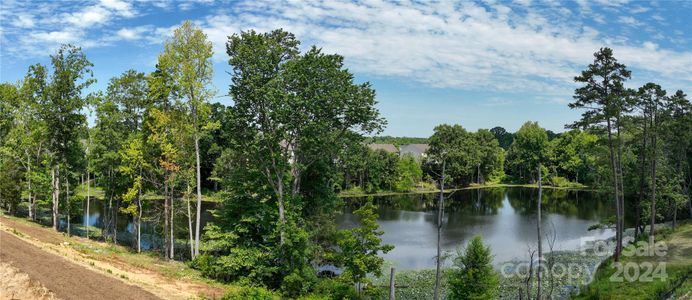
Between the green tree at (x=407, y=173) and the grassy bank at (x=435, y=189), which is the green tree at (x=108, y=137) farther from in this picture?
the green tree at (x=407, y=173)

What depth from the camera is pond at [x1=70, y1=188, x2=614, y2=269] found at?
125 feet

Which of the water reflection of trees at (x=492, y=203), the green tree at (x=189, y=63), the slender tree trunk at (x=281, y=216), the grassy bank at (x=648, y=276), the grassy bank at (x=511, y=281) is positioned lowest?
the grassy bank at (x=511, y=281)

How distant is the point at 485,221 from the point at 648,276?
29116mm

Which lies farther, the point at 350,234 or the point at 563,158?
the point at 563,158

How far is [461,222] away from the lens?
5319cm

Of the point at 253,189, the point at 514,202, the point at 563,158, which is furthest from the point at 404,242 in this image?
the point at 563,158

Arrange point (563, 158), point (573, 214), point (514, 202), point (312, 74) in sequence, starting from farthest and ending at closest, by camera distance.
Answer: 1. point (563, 158)
2. point (514, 202)
3. point (573, 214)
4. point (312, 74)

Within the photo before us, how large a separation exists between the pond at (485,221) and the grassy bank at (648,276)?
6258 millimetres

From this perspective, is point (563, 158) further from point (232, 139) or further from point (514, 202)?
point (232, 139)

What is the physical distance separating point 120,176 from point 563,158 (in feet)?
305

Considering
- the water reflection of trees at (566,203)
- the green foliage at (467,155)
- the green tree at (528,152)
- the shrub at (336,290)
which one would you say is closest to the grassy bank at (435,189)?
the green foliage at (467,155)

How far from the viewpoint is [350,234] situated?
76.2 ft

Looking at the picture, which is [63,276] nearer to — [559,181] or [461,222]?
[461,222]

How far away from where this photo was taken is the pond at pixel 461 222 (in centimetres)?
3822
